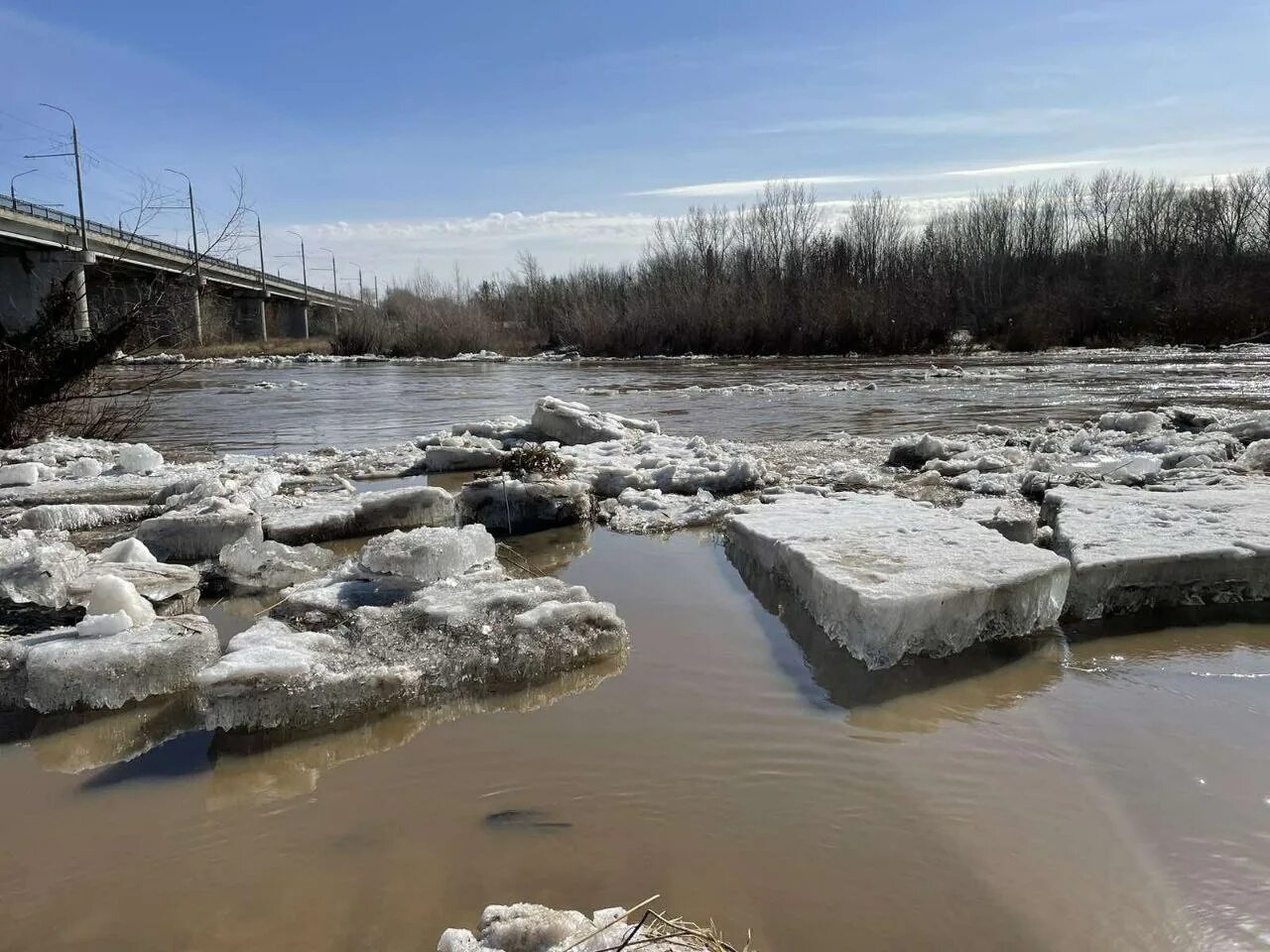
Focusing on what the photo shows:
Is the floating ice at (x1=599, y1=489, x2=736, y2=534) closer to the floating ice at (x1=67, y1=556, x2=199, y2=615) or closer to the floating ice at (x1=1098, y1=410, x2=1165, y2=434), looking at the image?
the floating ice at (x1=67, y1=556, x2=199, y2=615)

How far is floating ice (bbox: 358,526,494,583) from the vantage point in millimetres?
3539

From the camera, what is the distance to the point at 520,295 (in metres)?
63.0

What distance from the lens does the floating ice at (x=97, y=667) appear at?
272cm

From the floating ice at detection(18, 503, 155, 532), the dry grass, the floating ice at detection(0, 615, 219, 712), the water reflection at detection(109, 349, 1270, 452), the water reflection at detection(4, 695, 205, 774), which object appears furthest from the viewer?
the dry grass

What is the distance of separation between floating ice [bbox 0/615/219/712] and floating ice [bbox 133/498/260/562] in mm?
1528

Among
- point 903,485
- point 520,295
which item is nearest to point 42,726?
point 903,485

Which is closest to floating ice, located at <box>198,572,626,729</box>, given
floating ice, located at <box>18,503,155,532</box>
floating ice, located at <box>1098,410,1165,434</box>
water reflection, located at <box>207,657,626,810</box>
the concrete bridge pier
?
water reflection, located at <box>207,657,626,810</box>

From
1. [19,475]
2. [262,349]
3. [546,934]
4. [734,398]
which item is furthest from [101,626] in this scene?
[262,349]

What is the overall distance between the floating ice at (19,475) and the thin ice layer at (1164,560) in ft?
22.0

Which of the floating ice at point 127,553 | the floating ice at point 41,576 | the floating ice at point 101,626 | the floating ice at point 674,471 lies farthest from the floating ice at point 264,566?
the floating ice at point 674,471

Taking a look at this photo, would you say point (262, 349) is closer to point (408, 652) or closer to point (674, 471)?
point (674, 471)

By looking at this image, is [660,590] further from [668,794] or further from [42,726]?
[42,726]

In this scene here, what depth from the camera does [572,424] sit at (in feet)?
28.3

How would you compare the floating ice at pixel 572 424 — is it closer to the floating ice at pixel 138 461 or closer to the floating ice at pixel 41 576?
the floating ice at pixel 138 461
